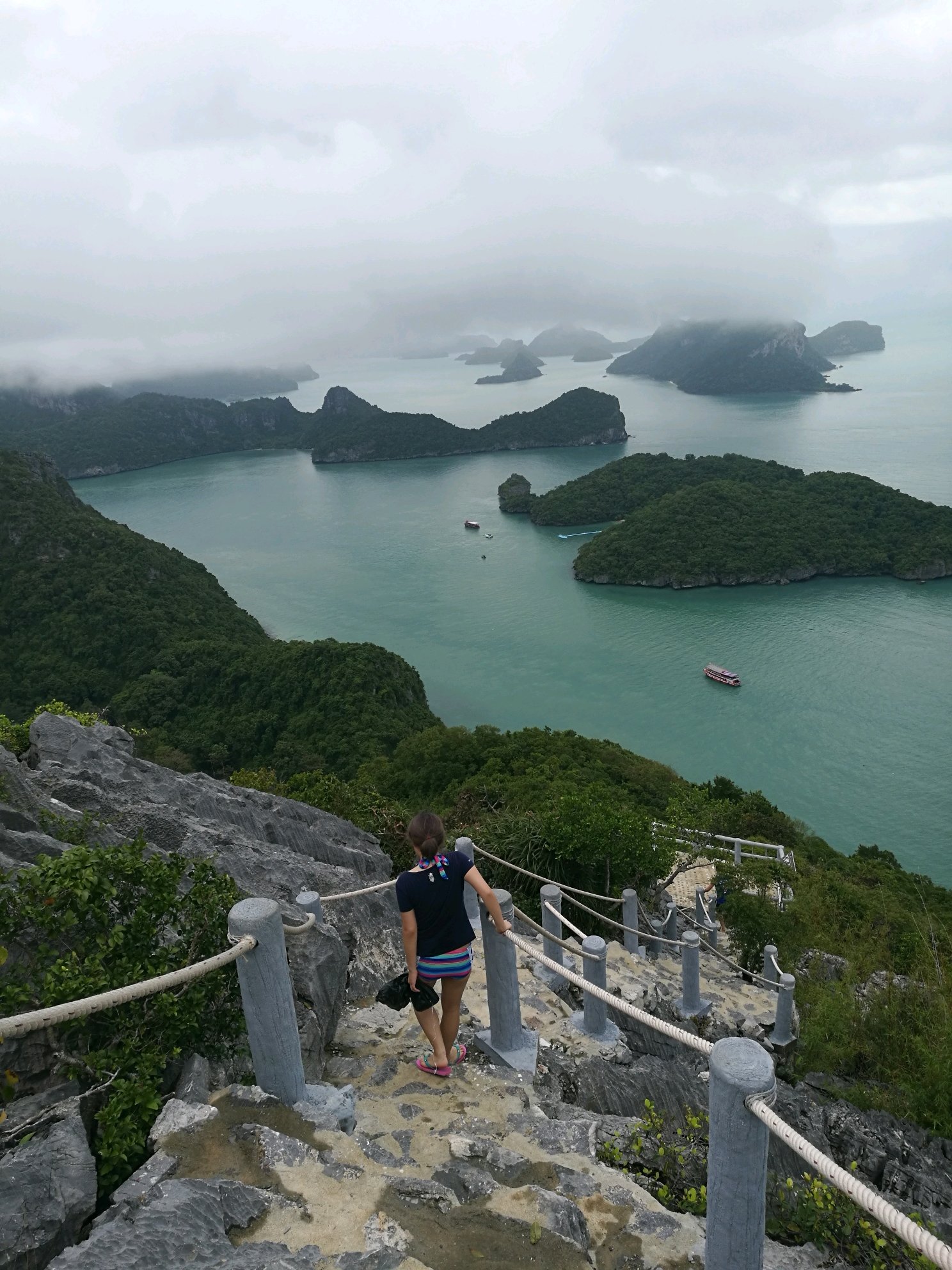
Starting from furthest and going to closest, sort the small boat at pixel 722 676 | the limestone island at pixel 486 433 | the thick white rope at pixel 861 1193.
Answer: the limestone island at pixel 486 433, the small boat at pixel 722 676, the thick white rope at pixel 861 1193

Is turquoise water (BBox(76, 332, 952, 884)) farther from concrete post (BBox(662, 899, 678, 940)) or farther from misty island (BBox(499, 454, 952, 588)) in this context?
concrete post (BBox(662, 899, 678, 940))

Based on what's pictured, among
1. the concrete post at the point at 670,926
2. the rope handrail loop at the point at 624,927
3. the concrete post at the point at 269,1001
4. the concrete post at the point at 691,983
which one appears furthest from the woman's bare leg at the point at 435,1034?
the concrete post at the point at 670,926

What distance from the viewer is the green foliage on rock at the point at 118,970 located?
2781mm

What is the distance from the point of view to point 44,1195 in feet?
7.73

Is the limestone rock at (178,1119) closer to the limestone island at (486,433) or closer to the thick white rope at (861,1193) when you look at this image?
the thick white rope at (861,1193)

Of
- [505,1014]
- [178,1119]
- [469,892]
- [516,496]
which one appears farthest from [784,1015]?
[516,496]

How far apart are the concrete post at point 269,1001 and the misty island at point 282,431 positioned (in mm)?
138747

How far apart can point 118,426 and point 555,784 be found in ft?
582

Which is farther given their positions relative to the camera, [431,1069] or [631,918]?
[631,918]

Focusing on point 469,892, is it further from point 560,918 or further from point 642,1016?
point 642,1016

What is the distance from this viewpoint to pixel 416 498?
104 meters

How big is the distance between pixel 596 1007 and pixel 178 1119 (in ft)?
10.0

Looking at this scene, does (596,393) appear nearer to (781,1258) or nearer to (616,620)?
(616,620)

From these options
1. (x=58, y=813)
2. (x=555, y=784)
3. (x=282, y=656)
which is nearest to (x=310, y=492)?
(x=282, y=656)
